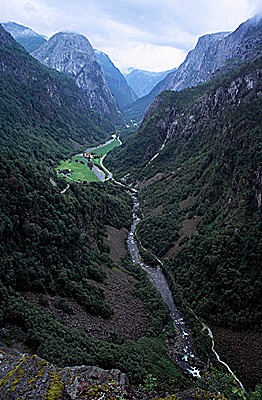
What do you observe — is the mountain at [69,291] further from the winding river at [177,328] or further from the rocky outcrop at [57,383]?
the winding river at [177,328]

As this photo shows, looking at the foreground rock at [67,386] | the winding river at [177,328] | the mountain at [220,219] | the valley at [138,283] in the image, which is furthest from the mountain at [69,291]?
the mountain at [220,219]

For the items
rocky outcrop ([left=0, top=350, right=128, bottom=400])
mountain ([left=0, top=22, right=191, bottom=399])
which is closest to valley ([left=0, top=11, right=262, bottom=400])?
rocky outcrop ([left=0, top=350, right=128, bottom=400])

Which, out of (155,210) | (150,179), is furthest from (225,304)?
(150,179)

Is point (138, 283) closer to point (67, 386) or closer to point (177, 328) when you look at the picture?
point (177, 328)

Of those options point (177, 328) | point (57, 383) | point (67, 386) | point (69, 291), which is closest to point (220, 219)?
point (177, 328)

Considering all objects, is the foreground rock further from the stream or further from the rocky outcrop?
the stream

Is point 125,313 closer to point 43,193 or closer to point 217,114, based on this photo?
point 43,193
